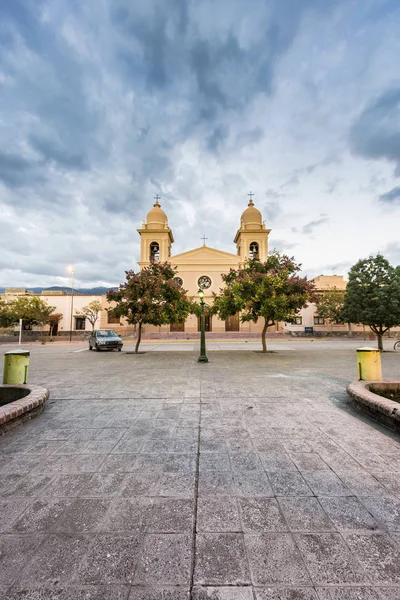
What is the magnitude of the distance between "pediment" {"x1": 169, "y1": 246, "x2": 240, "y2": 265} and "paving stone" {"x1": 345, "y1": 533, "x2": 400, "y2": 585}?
1466 inches

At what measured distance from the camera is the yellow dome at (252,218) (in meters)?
39.0

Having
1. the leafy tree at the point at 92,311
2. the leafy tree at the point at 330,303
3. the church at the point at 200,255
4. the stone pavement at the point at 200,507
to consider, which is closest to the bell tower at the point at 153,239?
the church at the point at 200,255

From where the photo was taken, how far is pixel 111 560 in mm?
1650

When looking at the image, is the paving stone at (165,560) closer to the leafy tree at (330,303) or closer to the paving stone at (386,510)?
the paving stone at (386,510)

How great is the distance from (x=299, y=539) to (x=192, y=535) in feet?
2.27

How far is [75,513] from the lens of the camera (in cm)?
209

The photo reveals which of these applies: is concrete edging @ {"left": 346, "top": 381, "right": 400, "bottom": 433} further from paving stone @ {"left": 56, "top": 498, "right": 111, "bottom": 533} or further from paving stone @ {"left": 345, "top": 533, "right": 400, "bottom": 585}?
paving stone @ {"left": 56, "top": 498, "right": 111, "bottom": 533}

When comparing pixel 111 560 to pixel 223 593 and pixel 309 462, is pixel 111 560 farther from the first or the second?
pixel 309 462

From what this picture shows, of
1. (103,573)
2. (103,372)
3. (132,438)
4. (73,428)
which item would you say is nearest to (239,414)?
(132,438)

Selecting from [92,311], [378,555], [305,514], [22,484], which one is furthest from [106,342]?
[92,311]

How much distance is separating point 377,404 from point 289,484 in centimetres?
238

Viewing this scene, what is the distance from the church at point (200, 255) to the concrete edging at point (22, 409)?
32030 millimetres

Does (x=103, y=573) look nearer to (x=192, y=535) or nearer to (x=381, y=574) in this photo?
(x=192, y=535)

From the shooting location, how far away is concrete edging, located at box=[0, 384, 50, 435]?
12.2 feet
